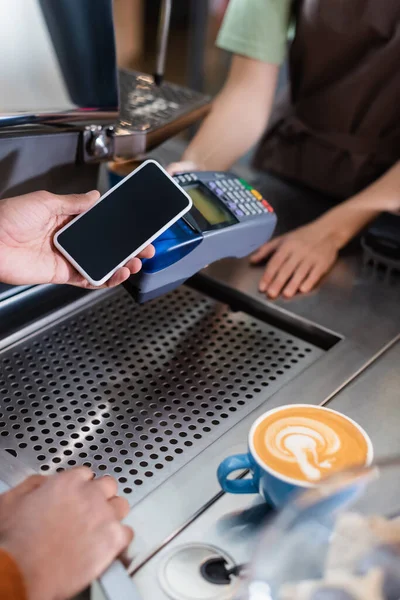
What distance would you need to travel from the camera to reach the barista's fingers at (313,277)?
969 mm

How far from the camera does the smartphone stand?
2.36 ft

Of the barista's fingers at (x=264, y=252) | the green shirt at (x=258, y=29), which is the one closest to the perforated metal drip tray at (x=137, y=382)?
the barista's fingers at (x=264, y=252)

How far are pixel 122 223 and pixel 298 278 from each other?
1.10 ft

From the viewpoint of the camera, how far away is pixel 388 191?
1.06m

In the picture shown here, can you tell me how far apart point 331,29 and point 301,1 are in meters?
0.09

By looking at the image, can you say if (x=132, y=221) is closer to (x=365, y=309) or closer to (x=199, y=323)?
(x=199, y=323)

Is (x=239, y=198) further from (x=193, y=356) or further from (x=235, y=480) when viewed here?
(x=235, y=480)

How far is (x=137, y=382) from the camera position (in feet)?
2.60

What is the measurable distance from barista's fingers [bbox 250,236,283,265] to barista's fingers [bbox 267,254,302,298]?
4 centimetres

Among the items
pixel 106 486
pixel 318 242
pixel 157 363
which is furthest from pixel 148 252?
pixel 318 242

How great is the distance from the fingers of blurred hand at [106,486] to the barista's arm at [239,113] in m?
0.71

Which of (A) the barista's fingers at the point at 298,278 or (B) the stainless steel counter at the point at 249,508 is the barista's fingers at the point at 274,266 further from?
(B) the stainless steel counter at the point at 249,508

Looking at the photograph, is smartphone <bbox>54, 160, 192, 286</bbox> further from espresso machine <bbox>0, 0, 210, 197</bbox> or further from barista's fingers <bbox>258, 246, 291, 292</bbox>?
barista's fingers <bbox>258, 246, 291, 292</bbox>

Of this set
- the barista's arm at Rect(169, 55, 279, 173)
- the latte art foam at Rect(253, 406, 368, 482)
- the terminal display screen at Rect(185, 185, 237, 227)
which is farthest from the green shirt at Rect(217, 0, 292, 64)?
the latte art foam at Rect(253, 406, 368, 482)
